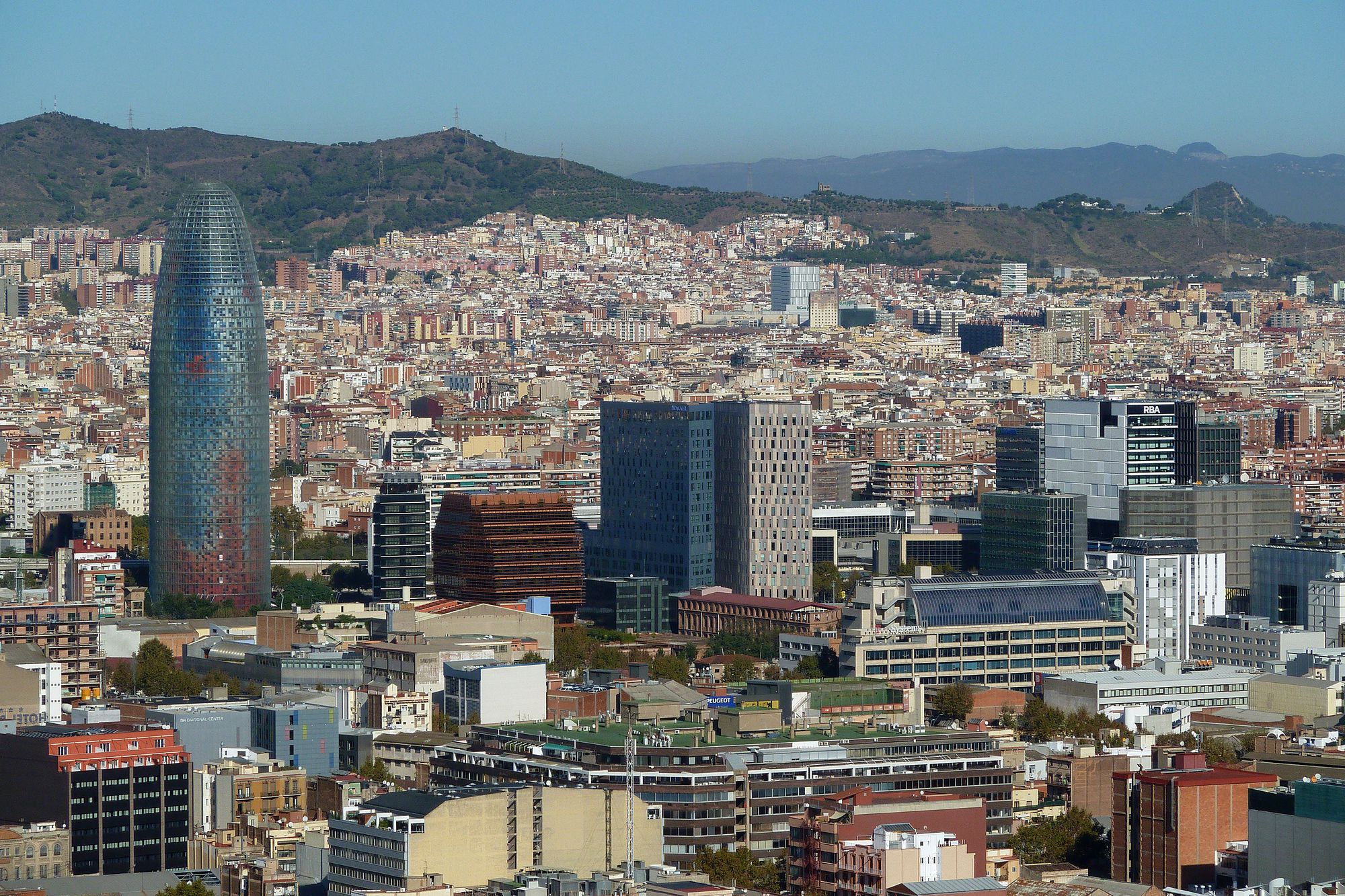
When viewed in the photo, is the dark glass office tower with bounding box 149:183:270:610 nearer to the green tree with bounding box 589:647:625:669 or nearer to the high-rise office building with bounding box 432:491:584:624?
the high-rise office building with bounding box 432:491:584:624

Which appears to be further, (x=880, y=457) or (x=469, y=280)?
(x=469, y=280)

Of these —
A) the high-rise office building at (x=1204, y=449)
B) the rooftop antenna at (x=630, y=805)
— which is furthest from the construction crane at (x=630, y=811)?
the high-rise office building at (x=1204, y=449)

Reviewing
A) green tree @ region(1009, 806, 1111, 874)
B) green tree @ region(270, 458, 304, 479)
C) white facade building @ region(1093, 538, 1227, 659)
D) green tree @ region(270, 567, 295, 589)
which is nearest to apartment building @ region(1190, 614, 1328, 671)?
white facade building @ region(1093, 538, 1227, 659)

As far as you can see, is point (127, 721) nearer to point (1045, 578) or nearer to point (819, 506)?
point (1045, 578)

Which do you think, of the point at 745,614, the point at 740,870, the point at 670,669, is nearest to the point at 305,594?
the point at 745,614

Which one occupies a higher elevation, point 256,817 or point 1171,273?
point 1171,273

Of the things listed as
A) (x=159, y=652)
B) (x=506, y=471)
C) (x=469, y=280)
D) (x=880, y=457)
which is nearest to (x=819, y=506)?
(x=506, y=471)

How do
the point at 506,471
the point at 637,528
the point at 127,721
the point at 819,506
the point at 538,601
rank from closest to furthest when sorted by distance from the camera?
the point at 127,721 → the point at 538,601 → the point at 637,528 → the point at 819,506 → the point at 506,471
